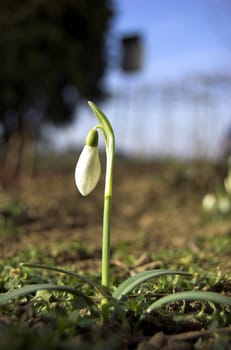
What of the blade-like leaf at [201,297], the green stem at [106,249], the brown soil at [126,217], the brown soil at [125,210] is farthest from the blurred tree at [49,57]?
the blade-like leaf at [201,297]

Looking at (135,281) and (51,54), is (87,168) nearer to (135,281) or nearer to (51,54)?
→ (135,281)

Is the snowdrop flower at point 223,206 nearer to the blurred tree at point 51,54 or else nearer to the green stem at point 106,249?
the green stem at point 106,249

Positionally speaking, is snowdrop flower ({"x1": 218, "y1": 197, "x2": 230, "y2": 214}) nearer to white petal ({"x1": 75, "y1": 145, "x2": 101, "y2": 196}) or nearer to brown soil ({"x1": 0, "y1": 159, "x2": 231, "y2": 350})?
brown soil ({"x1": 0, "y1": 159, "x2": 231, "y2": 350})

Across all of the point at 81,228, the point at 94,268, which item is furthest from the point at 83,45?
the point at 94,268

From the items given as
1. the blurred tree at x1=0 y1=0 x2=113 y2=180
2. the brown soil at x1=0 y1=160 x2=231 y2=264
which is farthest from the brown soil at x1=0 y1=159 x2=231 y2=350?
the blurred tree at x1=0 y1=0 x2=113 y2=180

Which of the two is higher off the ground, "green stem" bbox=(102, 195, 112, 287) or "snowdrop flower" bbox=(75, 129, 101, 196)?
"snowdrop flower" bbox=(75, 129, 101, 196)

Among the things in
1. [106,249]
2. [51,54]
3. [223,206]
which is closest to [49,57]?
[51,54]
